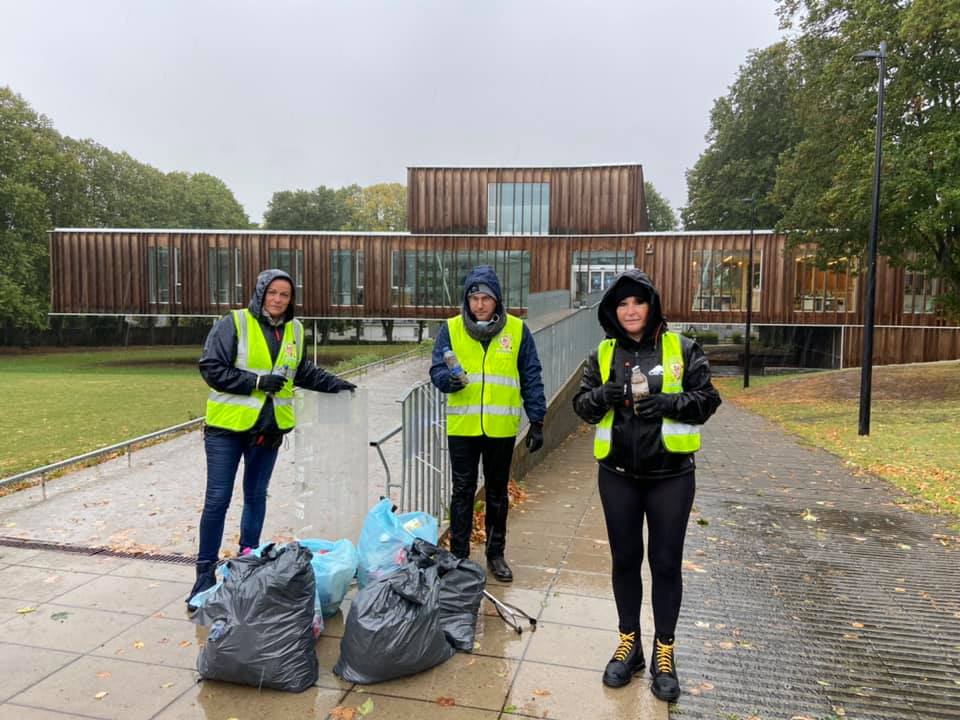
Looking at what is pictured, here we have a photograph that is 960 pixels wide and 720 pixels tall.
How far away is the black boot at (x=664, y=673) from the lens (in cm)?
317

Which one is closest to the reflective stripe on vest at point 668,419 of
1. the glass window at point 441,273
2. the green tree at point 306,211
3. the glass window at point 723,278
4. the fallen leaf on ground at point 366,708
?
the fallen leaf on ground at point 366,708

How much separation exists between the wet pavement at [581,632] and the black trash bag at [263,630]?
3.6 inches

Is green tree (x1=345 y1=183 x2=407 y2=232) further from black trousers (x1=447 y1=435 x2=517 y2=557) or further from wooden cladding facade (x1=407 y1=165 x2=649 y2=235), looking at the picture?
black trousers (x1=447 y1=435 x2=517 y2=557)

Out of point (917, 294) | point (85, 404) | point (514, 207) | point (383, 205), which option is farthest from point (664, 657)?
point (383, 205)

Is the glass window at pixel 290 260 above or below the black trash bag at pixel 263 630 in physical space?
above

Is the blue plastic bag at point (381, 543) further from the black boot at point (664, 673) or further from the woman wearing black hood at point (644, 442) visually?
the black boot at point (664, 673)

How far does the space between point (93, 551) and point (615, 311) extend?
4.12 m

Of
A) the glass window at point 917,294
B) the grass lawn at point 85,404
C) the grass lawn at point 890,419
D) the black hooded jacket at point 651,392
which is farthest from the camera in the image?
the glass window at point 917,294

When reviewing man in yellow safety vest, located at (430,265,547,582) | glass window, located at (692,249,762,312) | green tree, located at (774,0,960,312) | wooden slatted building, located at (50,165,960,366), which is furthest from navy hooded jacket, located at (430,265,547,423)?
glass window, located at (692,249,762,312)

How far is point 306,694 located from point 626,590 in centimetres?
154

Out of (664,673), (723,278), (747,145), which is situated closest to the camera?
(664,673)

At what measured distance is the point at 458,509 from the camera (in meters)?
4.44

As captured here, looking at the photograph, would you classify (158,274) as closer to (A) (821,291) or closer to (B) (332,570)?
(A) (821,291)

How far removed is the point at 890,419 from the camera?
1495 cm
